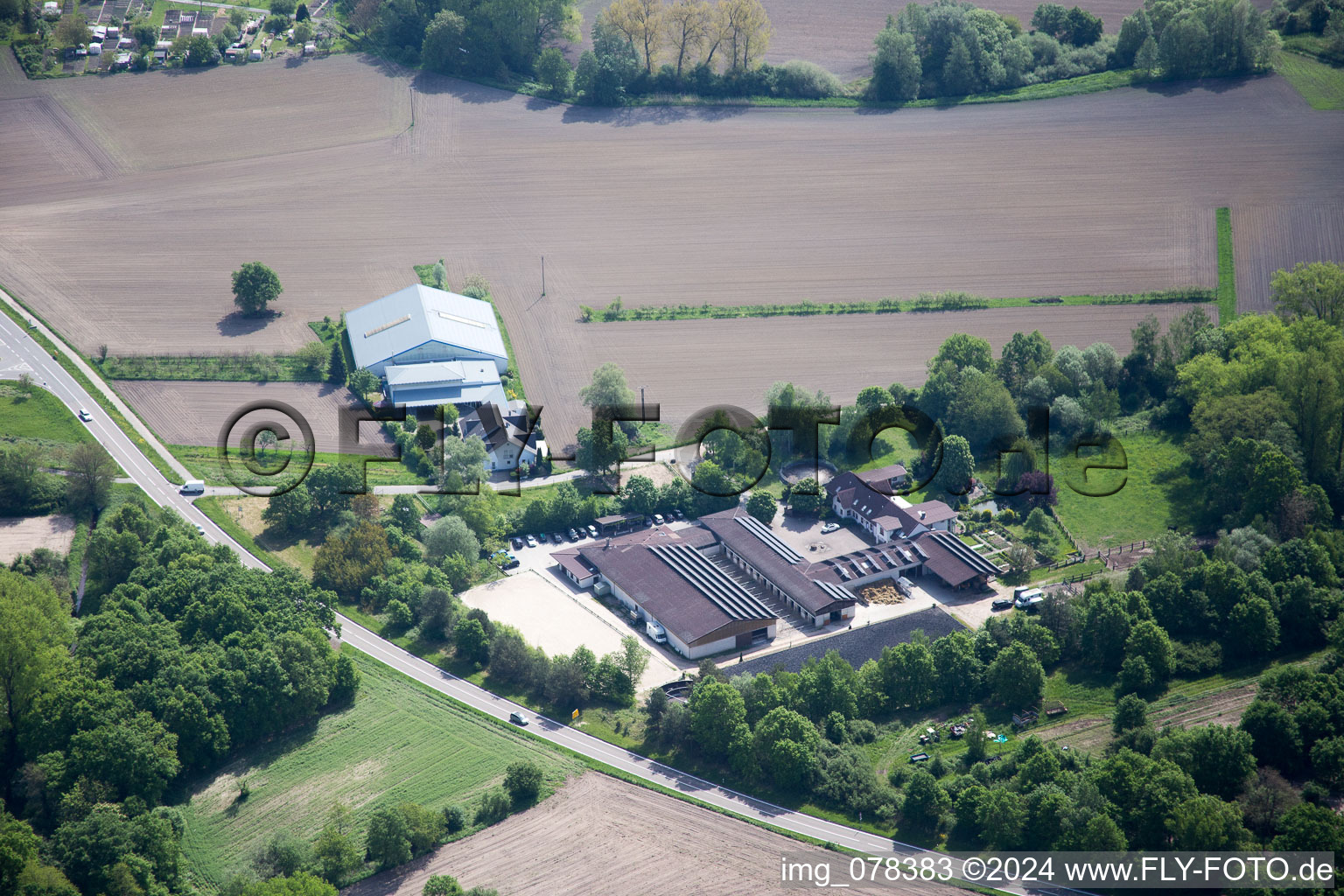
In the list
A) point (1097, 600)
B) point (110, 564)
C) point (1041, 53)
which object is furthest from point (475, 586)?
point (1041, 53)

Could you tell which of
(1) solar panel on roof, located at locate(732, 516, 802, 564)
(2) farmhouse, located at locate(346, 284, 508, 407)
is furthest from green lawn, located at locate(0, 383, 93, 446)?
(1) solar panel on roof, located at locate(732, 516, 802, 564)

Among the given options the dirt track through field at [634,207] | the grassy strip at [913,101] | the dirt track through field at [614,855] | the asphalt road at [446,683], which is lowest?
the dirt track through field at [614,855]

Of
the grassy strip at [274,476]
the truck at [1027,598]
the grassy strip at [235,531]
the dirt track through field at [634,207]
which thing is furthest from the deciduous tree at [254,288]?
the truck at [1027,598]

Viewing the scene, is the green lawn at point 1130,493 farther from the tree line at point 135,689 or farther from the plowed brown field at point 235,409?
the tree line at point 135,689

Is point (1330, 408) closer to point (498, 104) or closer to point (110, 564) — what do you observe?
point (110, 564)

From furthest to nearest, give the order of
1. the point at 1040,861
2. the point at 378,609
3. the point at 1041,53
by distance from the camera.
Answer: the point at 1041,53
the point at 378,609
the point at 1040,861

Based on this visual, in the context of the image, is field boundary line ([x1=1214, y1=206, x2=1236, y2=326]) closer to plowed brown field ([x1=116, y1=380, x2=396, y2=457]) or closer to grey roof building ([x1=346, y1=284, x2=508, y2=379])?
grey roof building ([x1=346, y1=284, x2=508, y2=379])

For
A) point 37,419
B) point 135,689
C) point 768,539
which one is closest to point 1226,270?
point 768,539
